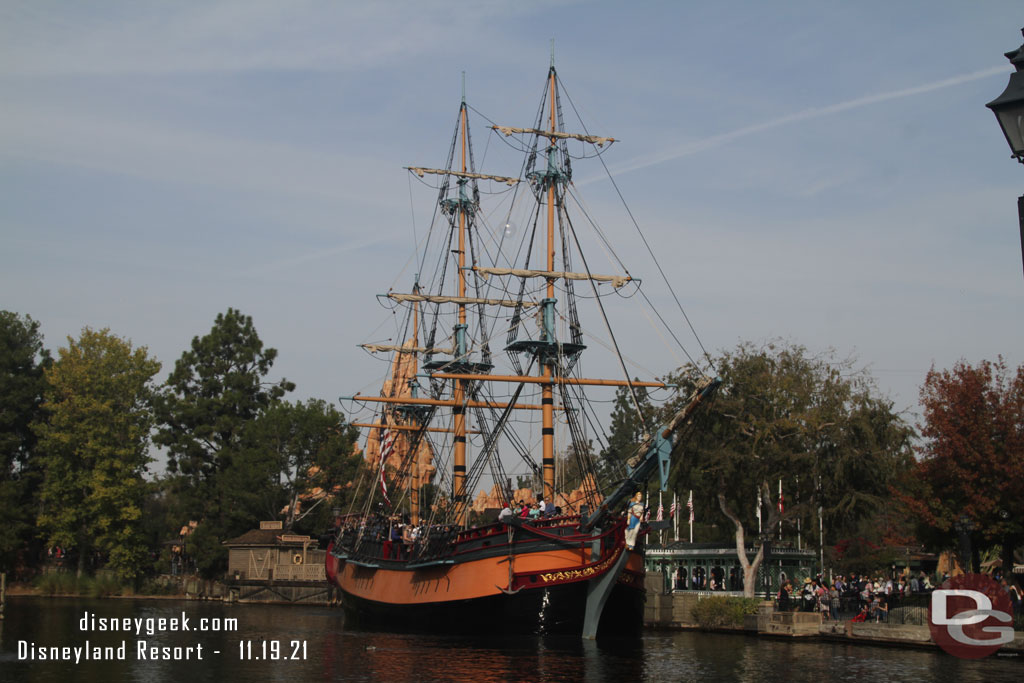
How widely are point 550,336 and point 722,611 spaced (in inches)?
512

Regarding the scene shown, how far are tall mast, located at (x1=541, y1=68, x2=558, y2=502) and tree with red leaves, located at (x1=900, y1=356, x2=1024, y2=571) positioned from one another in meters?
13.3

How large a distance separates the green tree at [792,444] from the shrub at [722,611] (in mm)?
4953

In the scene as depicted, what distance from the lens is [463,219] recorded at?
6200cm

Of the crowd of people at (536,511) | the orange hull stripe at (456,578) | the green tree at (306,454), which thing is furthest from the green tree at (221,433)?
the crowd of people at (536,511)

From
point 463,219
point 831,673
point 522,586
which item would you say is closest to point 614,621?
point 522,586

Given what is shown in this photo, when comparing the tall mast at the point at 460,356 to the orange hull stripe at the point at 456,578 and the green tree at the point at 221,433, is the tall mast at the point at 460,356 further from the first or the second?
the green tree at the point at 221,433

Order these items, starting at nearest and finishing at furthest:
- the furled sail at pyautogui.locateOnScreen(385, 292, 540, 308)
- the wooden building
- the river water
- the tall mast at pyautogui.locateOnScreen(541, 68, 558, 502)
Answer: the river water, the tall mast at pyautogui.locateOnScreen(541, 68, 558, 502), the furled sail at pyautogui.locateOnScreen(385, 292, 540, 308), the wooden building

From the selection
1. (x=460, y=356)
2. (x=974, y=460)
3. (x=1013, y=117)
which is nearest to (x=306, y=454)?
(x=460, y=356)

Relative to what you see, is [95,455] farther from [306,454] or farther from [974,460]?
[974,460]

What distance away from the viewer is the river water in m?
26.1

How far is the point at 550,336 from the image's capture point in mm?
45062

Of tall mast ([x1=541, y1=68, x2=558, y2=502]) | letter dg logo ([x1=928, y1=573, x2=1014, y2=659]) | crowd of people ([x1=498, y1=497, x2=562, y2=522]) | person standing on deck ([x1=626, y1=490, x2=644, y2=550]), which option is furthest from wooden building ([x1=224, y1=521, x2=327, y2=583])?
letter dg logo ([x1=928, y1=573, x2=1014, y2=659])

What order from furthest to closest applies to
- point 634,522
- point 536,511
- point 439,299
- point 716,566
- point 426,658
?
1. point 439,299
2. point 716,566
3. point 536,511
4. point 634,522
5. point 426,658

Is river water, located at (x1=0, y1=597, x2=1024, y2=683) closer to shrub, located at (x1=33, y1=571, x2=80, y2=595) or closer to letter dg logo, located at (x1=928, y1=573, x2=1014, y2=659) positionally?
letter dg logo, located at (x1=928, y1=573, x2=1014, y2=659)
